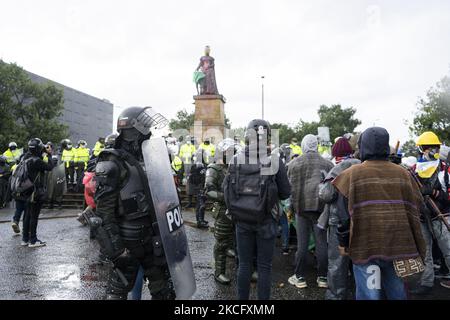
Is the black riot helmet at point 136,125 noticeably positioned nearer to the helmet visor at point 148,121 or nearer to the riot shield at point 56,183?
the helmet visor at point 148,121

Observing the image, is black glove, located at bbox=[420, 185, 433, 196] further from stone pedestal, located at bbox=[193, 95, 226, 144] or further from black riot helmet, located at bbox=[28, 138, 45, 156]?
stone pedestal, located at bbox=[193, 95, 226, 144]

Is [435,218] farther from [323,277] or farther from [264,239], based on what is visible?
[264,239]

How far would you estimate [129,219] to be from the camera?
9.49 ft

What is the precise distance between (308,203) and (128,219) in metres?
2.45

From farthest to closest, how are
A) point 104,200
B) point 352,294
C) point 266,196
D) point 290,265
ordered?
point 290,265, point 352,294, point 266,196, point 104,200

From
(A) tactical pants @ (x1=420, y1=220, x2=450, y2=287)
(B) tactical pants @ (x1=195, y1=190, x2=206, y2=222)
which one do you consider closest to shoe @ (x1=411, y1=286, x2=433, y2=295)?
(A) tactical pants @ (x1=420, y1=220, x2=450, y2=287)

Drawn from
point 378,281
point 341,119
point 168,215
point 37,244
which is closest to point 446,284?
point 378,281

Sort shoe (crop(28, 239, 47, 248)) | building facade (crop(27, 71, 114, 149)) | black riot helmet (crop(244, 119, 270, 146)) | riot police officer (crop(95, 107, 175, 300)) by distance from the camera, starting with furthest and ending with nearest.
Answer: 1. building facade (crop(27, 71, 114, 149))
2. shoe (crop(28, 239, 47, 248))
3. black riot helmet (crop(244, 119, 270, 146))
4. riot police officer (crop(95, 107, 175, 300))

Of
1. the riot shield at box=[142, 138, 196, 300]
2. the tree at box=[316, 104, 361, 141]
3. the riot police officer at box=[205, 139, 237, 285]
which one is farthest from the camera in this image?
the tree at box=[316, 104, 361, 141]

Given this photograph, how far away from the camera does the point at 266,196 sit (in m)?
3.36

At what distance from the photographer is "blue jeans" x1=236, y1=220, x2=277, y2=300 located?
11.2 feet

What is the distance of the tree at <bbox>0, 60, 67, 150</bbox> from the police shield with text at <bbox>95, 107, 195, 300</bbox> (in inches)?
897
